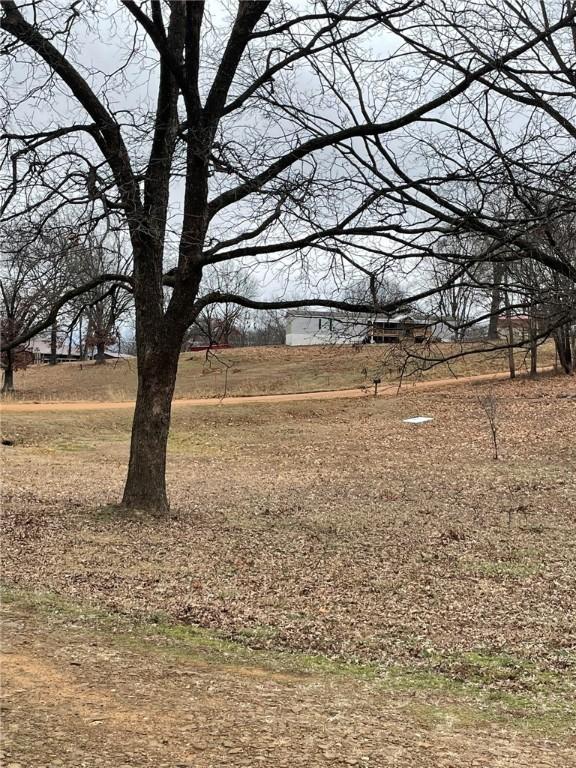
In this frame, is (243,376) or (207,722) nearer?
(207,722)

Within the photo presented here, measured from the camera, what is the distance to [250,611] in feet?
19.6

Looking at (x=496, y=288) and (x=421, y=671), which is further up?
(x=496, y=288)

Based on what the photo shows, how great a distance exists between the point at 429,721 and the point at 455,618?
2201 mm

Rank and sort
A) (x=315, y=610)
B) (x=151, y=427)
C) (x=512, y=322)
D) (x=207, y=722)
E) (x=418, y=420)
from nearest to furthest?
(x=207, y=722), (x=315, y=610), (x=512, y=322), (x=151, y=427), (x=418, y=420)

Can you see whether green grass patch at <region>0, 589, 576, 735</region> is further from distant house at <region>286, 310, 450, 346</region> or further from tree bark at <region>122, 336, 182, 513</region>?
tree bark at <region>122, 336, 182, 513</region>

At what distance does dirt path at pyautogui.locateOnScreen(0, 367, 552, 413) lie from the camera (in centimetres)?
2684

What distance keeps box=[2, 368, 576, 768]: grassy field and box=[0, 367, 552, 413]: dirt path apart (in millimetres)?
12057

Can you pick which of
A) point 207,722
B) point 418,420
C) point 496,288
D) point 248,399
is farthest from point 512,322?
point 248,399

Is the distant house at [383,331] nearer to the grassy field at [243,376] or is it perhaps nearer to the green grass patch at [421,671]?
the green grass patch at [421,671]

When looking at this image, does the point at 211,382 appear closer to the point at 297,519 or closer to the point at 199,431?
the point at 199,431

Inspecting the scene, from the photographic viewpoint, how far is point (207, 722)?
3.66 m

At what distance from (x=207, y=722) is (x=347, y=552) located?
4.72m

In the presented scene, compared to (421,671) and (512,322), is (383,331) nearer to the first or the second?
(421,671)

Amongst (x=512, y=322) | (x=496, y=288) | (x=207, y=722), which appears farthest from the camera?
(x=512, y=322)
